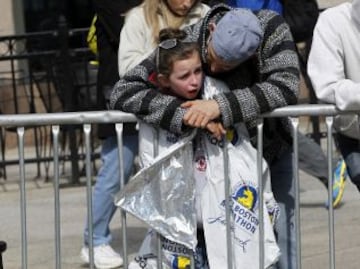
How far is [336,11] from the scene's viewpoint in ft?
16.9

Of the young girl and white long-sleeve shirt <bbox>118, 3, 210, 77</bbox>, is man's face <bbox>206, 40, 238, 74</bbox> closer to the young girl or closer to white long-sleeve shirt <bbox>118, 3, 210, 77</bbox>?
the young girl

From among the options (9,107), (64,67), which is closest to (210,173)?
(64,67)

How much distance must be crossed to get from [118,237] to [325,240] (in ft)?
4.38

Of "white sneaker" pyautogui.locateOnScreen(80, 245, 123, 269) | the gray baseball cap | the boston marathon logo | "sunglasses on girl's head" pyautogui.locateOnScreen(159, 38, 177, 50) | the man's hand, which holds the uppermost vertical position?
the gray baseball cap

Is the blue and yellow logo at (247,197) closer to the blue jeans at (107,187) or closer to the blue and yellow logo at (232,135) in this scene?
the blue and yellow logo at (232,135)

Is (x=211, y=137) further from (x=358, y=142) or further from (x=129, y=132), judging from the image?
(x=129, y=132)

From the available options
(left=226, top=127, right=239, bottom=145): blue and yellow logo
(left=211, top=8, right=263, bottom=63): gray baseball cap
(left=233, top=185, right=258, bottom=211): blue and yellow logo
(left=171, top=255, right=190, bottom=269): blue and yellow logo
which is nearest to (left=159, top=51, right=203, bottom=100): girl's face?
(left=211, top=8, right=263, bottom=63): gray baseball cap

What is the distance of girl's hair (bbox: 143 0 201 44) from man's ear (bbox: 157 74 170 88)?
1.08m

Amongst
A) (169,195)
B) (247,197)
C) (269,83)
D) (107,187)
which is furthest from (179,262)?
(107,187)

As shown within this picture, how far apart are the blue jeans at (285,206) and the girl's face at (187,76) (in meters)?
0.59

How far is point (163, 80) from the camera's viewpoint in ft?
16.1

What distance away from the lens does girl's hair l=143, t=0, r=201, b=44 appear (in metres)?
6.05

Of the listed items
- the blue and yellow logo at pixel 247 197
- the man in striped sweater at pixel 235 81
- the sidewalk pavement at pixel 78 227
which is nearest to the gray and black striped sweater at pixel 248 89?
the man in striped sweater at pixel 235 81

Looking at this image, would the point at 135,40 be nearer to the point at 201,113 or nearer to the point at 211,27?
the point at 211,27
